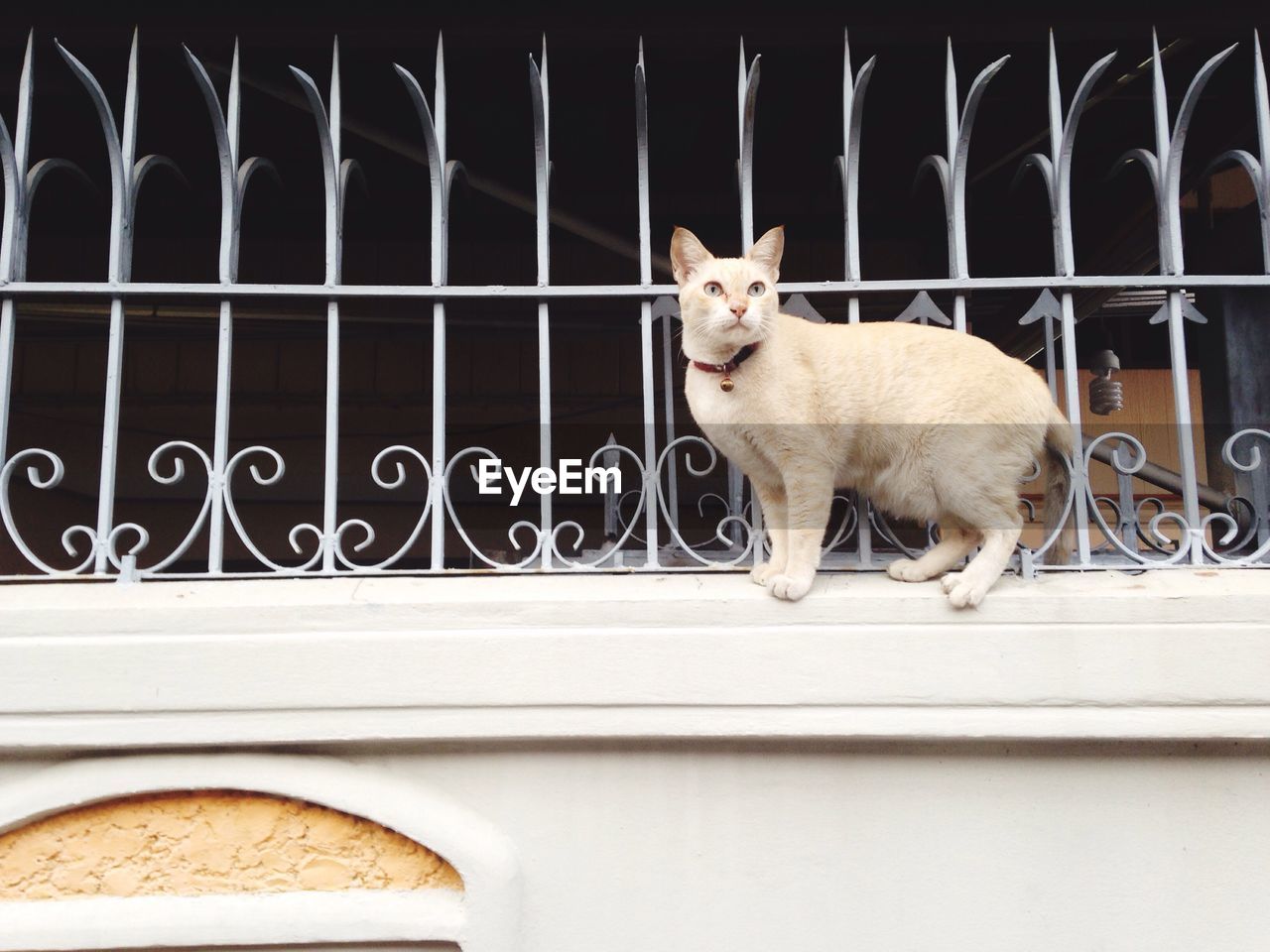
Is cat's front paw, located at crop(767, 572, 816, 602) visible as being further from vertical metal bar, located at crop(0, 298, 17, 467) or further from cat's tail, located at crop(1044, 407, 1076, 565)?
vertical metal bar, located at crop(0, 298, 17, 467)

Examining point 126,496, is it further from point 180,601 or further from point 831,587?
point 831,587

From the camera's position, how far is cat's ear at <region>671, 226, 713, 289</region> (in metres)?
1.73

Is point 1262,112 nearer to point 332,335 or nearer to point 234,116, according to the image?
point 332,335

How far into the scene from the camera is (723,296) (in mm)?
1688

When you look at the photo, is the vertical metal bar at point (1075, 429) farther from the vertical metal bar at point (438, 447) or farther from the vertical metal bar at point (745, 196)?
the vertical metal bar at point (438, 447)

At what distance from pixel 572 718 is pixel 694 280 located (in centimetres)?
100

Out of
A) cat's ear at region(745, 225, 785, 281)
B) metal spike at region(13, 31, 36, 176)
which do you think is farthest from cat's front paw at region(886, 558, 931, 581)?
metal spike at region(13, 31, 36, 176)

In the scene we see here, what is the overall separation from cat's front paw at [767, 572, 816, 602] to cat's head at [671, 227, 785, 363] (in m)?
0.51

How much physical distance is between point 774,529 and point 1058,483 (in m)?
0.71

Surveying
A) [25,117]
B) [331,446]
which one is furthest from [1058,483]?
[25,117]

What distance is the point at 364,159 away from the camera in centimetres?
390

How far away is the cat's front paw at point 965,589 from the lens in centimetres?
172

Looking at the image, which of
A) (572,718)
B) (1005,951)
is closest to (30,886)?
(572,718)

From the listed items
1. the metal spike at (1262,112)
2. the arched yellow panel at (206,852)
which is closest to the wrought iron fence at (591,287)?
the metal spike at (1262,112)
